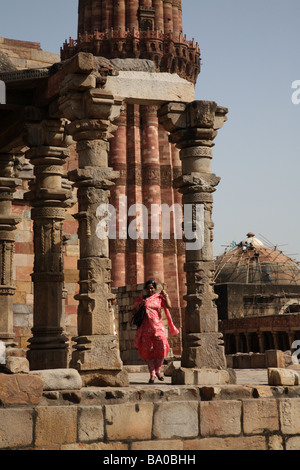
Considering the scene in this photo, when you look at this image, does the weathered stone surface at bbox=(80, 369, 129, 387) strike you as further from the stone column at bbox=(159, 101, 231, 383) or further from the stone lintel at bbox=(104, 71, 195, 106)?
the stone lintel at bbox=(104, 71, 195, 106)

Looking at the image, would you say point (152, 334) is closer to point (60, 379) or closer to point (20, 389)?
point (60, 379)

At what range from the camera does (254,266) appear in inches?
1810

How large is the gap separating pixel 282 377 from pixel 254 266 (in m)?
36.9

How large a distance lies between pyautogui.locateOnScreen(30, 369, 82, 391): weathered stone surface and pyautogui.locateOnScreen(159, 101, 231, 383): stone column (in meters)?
2.77

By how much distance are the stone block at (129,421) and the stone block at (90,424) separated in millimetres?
67

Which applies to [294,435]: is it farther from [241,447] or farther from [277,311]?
[277,311]

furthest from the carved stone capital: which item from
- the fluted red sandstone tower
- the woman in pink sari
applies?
the fluted red sandstone tower

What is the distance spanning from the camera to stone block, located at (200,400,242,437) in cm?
862

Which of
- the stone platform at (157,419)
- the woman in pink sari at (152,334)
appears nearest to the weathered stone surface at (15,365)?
the stone platform at (157,419)

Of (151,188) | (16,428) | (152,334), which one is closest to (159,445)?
(16,428)

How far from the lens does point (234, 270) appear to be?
45750 mm

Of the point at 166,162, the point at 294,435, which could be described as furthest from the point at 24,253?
the point at 166,162

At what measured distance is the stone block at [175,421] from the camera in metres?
8.44
